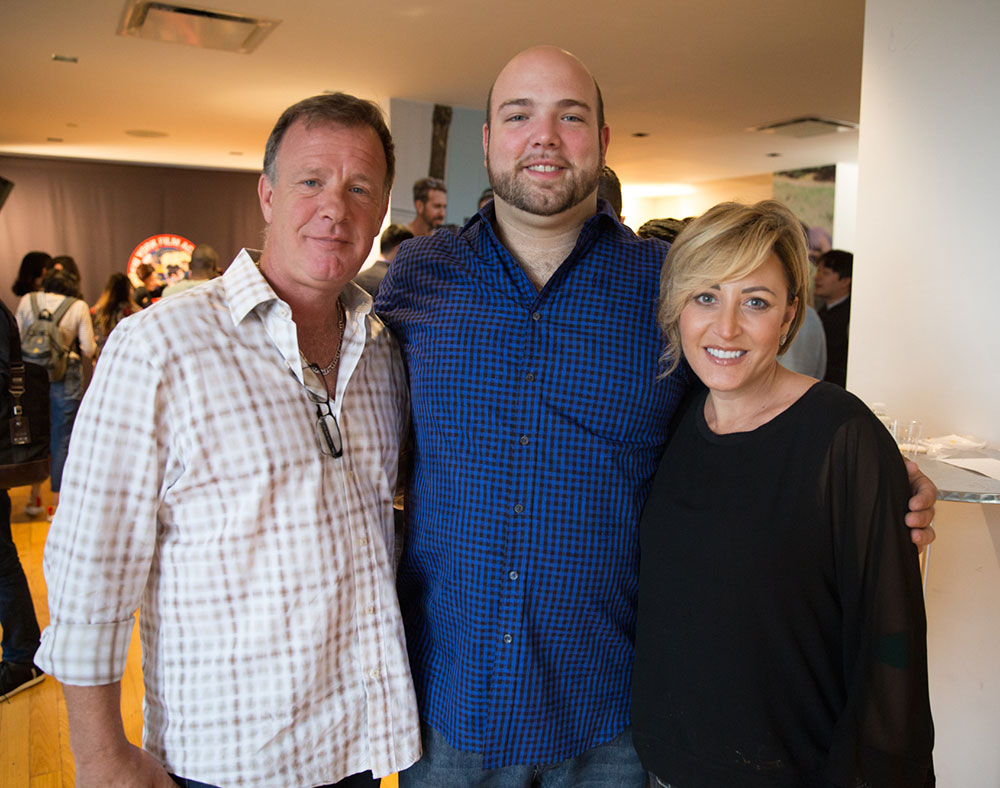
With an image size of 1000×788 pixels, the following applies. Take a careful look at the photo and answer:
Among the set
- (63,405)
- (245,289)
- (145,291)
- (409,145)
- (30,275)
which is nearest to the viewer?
(245,289)

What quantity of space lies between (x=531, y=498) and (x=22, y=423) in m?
2.89

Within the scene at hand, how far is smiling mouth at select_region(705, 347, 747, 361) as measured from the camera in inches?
54.2

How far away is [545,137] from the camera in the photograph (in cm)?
162

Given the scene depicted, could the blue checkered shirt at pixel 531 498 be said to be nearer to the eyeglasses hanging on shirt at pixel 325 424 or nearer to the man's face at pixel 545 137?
the man's face at pixel 545 137

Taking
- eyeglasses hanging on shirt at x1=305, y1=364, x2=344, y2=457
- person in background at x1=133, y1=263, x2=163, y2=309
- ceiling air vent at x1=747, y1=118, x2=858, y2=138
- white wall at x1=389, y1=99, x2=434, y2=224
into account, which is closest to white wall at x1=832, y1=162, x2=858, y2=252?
ceiling air vent at x1=747, y1=118, x2=858, y2=138

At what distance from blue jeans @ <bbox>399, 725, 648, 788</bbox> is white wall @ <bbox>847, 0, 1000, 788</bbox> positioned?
157cm

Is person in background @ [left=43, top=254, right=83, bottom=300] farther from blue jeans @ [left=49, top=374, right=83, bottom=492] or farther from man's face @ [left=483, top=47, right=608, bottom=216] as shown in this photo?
man's face @ [left=483, top=47, right=608, bottom=216]

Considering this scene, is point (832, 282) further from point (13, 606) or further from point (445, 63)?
point (13, 606)

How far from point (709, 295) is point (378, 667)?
0.87m

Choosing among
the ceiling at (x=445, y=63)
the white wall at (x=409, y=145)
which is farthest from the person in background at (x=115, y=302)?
the white wall at (x=409, y=145)

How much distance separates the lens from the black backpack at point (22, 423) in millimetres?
3389

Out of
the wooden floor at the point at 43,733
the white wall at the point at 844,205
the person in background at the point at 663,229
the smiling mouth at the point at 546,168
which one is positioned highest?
the white wall at the point at 844,205

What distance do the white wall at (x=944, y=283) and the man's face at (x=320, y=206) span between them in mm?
2134

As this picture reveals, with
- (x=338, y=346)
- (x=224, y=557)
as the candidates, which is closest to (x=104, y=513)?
(x=224, y=557)
